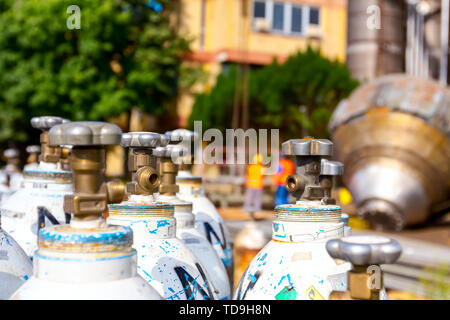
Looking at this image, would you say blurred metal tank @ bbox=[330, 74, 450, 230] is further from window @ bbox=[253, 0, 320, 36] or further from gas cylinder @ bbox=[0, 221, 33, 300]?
window @ bbox=[253, 0, 320, 36]

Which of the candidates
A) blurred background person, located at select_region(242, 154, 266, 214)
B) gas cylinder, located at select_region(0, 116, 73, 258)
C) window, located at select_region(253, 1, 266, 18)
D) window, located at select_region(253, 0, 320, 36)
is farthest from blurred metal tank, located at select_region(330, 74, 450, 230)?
window, located at select_region(253, 1, 266, 18)

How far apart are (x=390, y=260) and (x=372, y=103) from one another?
28.0 feet

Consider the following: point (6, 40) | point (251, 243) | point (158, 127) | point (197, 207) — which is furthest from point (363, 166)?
point (158, 127)

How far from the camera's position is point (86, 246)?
1.29 m

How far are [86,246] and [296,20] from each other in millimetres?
27049

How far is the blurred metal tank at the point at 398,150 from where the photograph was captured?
A: 8.91 m

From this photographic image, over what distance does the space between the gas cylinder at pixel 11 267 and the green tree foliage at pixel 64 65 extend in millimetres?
16533

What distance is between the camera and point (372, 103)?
934 centimetres

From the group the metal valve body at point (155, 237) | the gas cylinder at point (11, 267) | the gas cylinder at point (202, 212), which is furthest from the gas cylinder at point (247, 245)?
the gas cylinder at point (11, 267)

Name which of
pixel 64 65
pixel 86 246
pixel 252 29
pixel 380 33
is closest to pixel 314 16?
pixel 252 29

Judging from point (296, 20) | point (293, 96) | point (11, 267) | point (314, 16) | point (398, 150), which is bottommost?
point (11, 267)

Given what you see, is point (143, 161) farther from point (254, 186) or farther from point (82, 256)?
point (254, 186)

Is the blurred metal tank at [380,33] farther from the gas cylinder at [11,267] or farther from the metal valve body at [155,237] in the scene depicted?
the gas cylinder at [11,267]

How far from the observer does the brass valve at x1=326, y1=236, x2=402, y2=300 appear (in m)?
1.21
